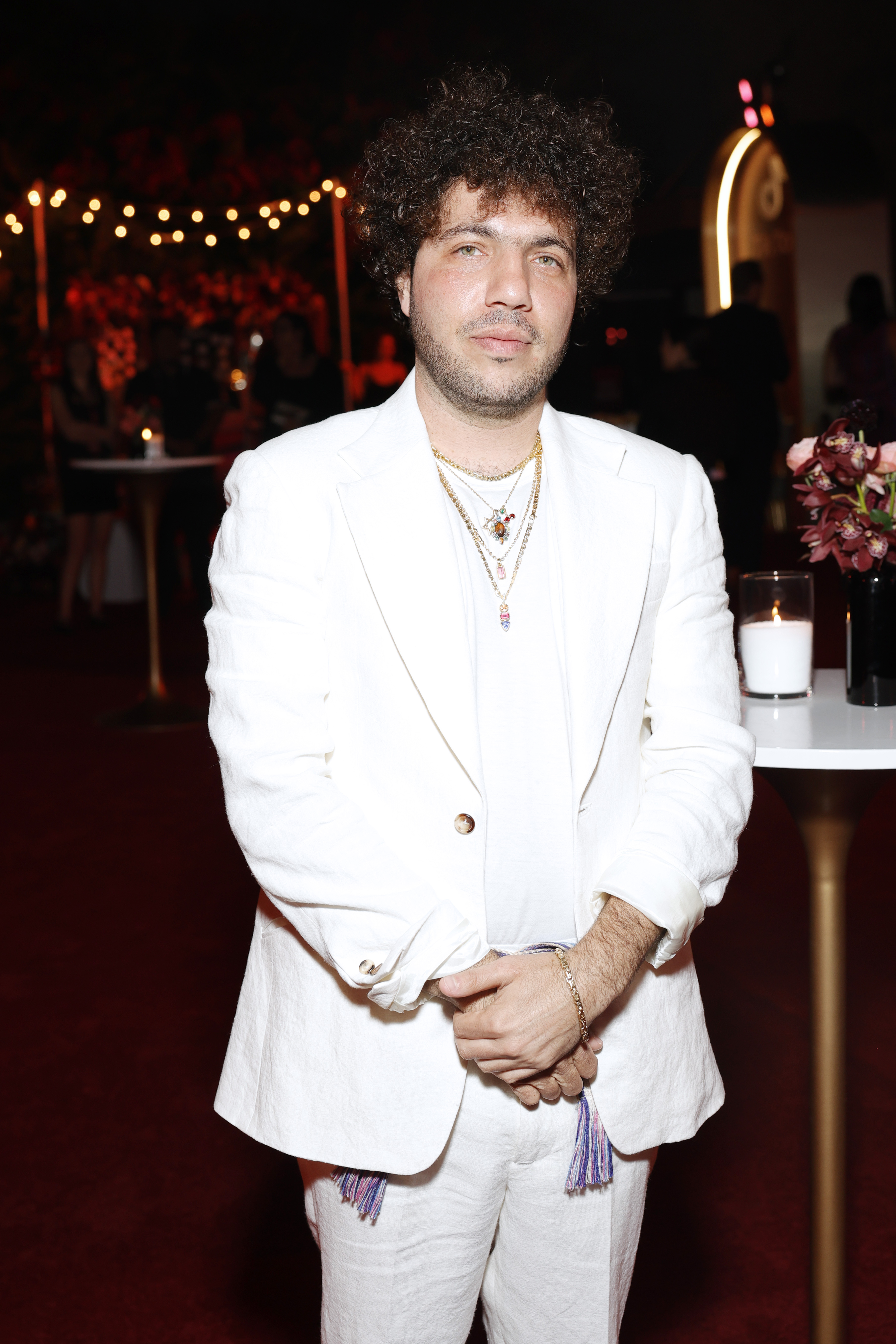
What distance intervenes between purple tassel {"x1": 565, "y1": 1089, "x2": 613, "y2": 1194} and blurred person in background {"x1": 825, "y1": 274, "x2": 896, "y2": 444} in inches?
274

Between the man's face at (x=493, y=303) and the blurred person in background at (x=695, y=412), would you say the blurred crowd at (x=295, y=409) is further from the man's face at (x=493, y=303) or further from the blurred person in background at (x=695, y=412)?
the man's face at (x=493, y=303)

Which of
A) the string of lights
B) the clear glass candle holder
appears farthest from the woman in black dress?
the clear glass candle holder

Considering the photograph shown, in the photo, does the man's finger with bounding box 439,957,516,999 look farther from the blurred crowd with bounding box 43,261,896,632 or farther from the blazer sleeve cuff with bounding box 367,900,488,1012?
the blurred crowd with bounding box 43,261,896,632

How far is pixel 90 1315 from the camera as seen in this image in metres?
2.07

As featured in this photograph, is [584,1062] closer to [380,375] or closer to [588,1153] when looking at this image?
[588,1153]

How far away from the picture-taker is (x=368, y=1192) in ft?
4.43

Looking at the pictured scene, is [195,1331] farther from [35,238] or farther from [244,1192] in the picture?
[35,238]

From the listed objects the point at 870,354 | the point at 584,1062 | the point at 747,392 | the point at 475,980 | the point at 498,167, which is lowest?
the point at 584,1062

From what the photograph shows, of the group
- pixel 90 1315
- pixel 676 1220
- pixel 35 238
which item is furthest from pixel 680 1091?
pixel 35 238

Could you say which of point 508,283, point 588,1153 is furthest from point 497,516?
point 588,1153

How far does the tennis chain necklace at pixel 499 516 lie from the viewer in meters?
1.44

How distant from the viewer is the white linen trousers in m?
1.35

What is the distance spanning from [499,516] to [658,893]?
1.47 ft

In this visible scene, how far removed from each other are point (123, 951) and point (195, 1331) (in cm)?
145
